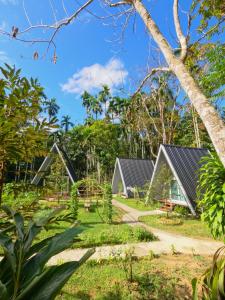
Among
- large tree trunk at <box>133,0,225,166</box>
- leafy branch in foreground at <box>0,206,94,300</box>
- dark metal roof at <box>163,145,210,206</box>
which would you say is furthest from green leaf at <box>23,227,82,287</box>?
dark metal roof at <box>163,145,210,206</box>

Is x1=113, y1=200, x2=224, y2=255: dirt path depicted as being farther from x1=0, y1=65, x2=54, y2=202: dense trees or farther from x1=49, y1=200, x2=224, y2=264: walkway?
x1=0, y1=65, x2=54, y2=202: dense trees

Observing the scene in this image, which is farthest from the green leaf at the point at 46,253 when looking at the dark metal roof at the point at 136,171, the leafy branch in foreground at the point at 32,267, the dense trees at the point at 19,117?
the dark metal roof at the point at 136,171

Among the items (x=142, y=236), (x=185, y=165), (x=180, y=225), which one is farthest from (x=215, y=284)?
(x=185, y=165)

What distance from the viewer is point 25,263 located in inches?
42.5

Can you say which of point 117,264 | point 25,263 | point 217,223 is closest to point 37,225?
point 25,263

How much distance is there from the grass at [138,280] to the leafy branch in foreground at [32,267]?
374 cm

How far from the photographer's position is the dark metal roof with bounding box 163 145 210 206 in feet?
43.8

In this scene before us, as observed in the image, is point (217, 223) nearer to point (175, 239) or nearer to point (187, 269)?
point (187, 269)

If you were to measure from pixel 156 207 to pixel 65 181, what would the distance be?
1048cm

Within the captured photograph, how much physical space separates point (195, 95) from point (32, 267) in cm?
174

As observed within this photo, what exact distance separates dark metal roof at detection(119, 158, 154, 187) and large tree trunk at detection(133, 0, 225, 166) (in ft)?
68.2

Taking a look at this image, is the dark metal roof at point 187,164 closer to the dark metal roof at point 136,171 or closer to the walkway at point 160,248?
the walkway at point 160,248

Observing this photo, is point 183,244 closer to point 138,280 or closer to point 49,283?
point 138,280

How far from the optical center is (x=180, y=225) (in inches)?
453
